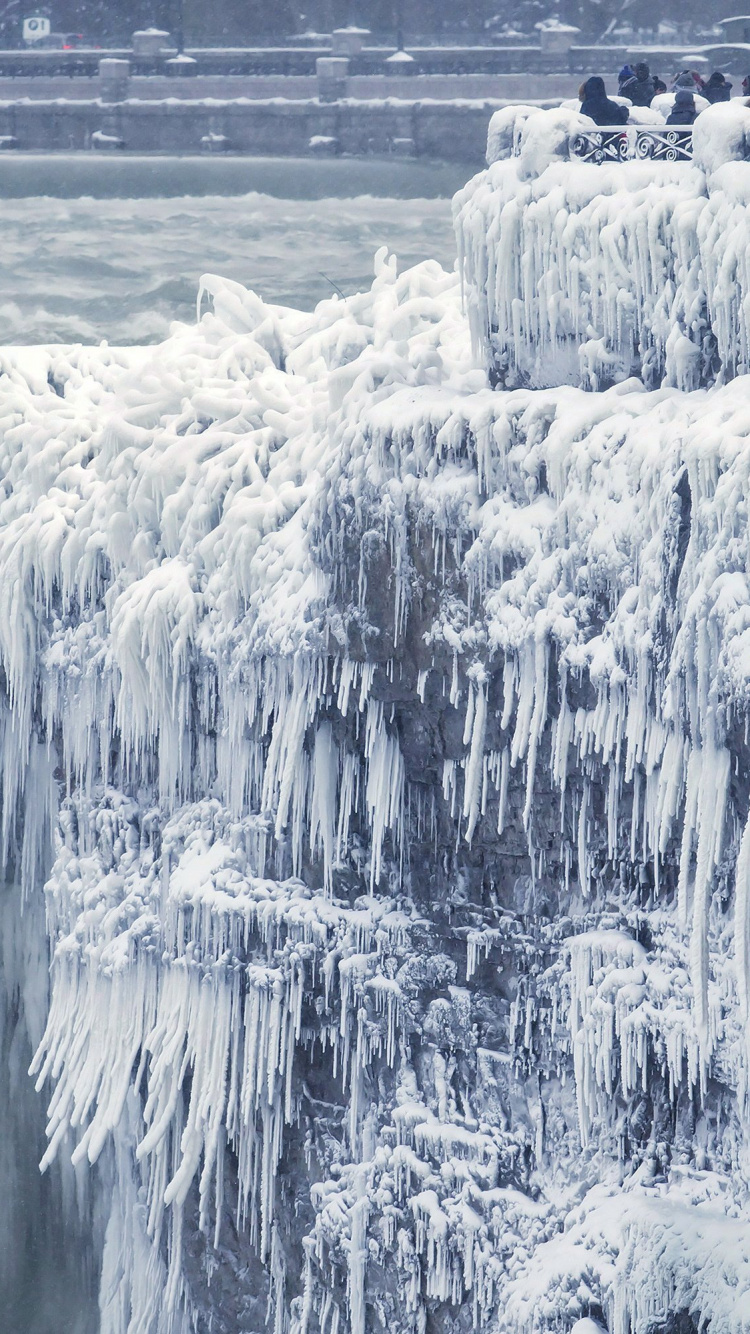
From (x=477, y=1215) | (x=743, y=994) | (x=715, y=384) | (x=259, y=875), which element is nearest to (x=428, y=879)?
(x=259, y=875)

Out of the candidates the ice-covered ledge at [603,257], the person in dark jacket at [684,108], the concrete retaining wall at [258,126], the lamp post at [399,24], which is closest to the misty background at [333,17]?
the lamp post at [399,24]

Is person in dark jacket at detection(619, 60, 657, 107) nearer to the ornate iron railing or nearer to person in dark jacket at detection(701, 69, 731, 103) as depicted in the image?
person in dark jacket at detection(701, 69, 731, 103)

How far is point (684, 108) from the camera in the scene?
28.1ft

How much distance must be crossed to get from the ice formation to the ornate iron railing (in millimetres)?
197

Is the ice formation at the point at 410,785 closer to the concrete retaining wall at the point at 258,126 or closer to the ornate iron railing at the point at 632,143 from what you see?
the ornate iron railing at the point at 632,143

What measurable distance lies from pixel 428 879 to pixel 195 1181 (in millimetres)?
3279

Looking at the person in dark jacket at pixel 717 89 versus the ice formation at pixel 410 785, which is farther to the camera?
the person in dark jacket at pixel 717 89

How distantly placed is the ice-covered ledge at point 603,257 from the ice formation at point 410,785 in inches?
1.2

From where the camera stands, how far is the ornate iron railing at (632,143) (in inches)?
316

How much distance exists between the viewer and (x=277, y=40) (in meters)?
26.1

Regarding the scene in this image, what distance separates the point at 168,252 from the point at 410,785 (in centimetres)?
1575

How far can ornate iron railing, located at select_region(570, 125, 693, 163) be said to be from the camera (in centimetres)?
803

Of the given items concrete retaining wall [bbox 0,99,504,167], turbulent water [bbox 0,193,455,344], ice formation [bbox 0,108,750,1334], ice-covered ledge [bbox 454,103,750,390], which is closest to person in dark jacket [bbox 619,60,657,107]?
ice-covered ledge [bbox 454,103,750,390]

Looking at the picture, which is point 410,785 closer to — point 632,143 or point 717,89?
point 632,143
